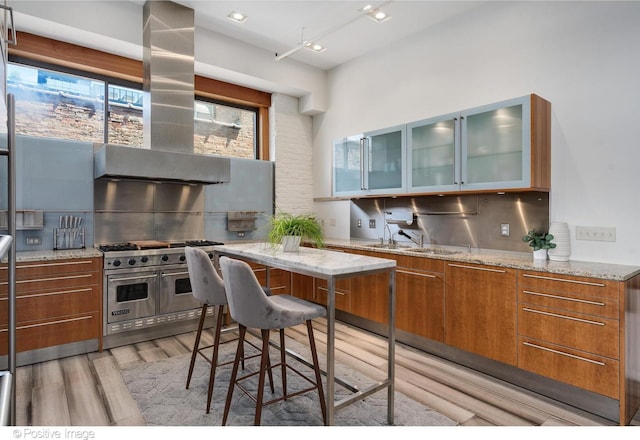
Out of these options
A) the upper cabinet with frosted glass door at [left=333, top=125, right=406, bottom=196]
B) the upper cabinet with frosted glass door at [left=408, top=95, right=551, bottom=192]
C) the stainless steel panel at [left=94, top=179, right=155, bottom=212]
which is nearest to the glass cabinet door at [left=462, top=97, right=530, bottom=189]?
the upper cabinet with frosted glass door at [left=408, top=95, right=551, bottom=192]

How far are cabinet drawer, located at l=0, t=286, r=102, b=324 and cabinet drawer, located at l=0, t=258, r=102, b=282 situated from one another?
152 millimetres

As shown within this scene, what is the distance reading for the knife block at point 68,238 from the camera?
11.4 ft

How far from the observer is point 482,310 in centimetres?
281

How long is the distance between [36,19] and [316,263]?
334cm

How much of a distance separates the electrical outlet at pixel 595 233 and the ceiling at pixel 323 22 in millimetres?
2270

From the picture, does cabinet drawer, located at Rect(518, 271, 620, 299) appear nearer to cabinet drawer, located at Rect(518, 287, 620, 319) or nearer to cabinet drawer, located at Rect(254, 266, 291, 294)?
cabinet drawer, located at Rect(518, 287, 620, 319)

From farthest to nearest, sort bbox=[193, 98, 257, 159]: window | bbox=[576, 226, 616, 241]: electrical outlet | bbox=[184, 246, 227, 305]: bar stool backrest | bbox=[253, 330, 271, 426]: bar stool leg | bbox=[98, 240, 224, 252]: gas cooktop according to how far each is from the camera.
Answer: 1. bbox=[193, 98, 257, 159]: window
2. bbox=[98, 240, 224, 252]: gas cooktop
3. bbox=[576, 226, 616, 241]: electrical outlet
4. bbox=[184, 246, 227, 305]: bar stool backrest
5. bbox=[253, 330, 271, 426]: bar stool leg

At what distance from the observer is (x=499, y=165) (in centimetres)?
296

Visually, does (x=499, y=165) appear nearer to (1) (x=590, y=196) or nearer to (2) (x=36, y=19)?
(1) (x=590, y=196)

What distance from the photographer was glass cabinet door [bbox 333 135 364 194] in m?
4.19

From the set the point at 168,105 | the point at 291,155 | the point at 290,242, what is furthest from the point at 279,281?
the point at 168,105

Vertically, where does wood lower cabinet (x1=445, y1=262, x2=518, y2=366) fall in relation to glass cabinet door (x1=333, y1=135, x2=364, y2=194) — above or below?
below

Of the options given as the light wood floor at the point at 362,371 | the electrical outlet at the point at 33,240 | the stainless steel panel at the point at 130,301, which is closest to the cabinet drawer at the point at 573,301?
the light wood floor at the point at 362,371

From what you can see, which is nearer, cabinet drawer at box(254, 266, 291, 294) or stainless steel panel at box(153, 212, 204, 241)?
stainless steel panel at box(153, 212, 204, 241)
